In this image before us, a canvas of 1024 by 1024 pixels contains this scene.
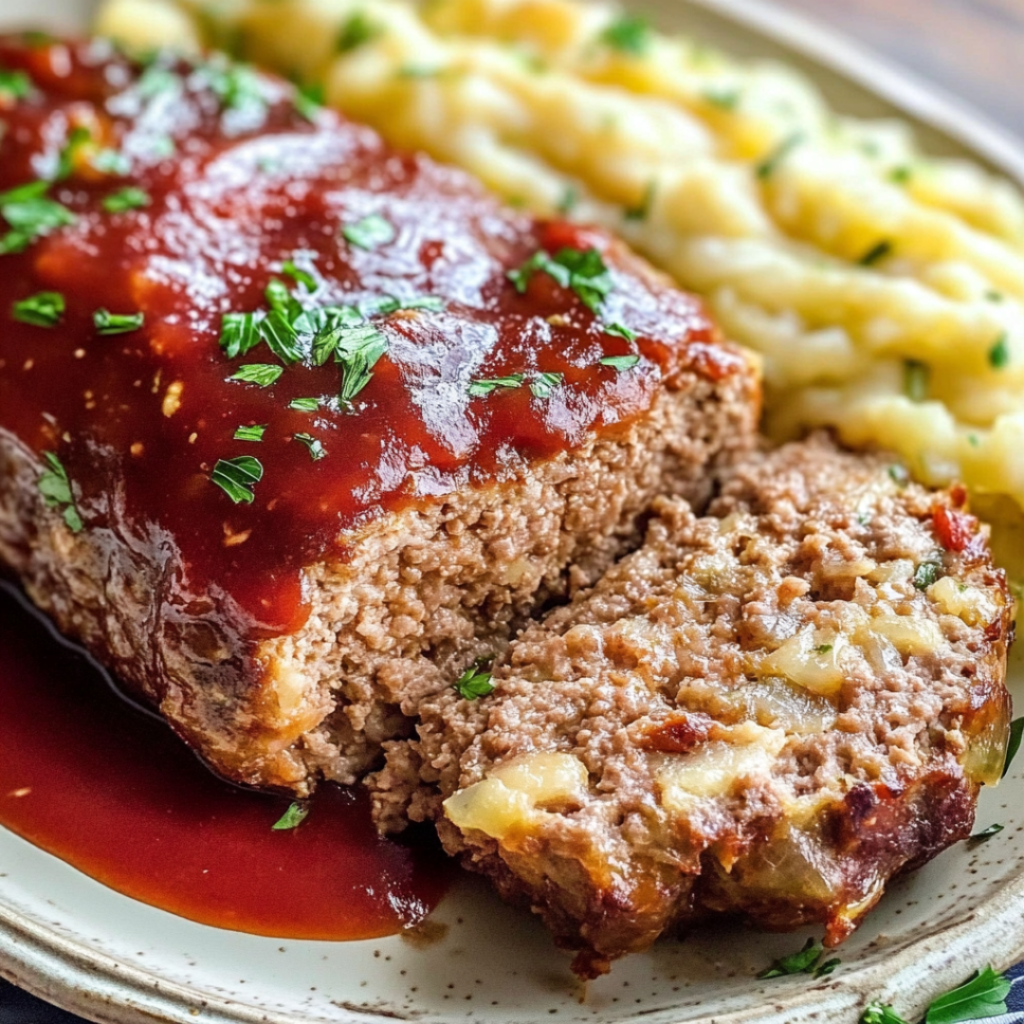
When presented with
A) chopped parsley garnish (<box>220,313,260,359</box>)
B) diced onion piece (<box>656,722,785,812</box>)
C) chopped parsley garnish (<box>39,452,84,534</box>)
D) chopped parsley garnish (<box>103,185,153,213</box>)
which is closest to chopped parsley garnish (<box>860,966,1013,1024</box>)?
diced onion piece (<box>656,722,785,812</box>)

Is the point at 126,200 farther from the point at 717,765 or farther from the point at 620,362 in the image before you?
the point at 717,765

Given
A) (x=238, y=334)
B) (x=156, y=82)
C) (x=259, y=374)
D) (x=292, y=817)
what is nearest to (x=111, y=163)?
(x=156, y=82)

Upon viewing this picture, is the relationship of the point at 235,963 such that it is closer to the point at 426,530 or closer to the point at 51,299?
the point at 426,530

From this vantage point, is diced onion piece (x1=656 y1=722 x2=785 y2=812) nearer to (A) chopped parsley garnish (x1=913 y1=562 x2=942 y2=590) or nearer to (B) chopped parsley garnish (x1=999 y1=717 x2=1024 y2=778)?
(A) chopped parsley garnish (x1=913 y1=562 x2=942 y2=590)

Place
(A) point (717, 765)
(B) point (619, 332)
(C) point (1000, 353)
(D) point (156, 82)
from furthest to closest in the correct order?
(D) point (156, 82), (C) point (1000, 353), (B) point (619, 332), (A) point (717, 765)

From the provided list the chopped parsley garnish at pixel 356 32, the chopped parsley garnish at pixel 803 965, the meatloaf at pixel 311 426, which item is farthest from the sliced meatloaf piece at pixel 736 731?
the chopped parsley garnish at pixel 356 32
